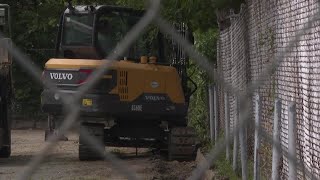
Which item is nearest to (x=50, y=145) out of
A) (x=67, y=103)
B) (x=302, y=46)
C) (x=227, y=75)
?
(x=67, y=103)

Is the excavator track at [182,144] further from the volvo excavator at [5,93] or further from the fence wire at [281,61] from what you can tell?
the volvo excavator at [5,93]

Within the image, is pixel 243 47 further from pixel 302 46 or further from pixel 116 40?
pixel 302 46

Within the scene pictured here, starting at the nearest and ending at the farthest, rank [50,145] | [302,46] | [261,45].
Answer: [50,145] < [302,46] < [261,45]

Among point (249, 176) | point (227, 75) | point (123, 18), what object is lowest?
point (249, 176)

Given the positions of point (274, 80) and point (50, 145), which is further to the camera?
point (274, 80)

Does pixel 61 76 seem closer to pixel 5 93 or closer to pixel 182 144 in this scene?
pixel 182 144

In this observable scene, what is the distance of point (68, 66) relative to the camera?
522 inches

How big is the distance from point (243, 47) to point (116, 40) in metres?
2.90

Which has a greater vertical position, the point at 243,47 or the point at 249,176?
the point at 243,47

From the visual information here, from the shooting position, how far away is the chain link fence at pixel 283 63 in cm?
640

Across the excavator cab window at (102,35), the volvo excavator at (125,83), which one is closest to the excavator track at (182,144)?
the volvo excavator at (125,83)

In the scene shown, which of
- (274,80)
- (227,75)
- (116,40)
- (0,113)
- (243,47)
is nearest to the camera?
(274,80)

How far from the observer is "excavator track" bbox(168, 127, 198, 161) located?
1432 centimetres

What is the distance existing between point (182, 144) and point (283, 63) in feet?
21.3
